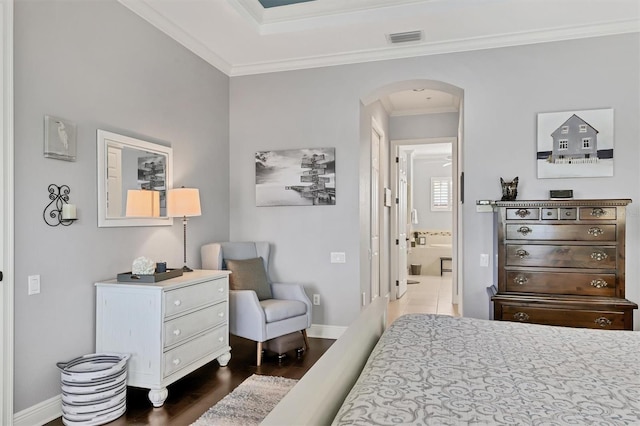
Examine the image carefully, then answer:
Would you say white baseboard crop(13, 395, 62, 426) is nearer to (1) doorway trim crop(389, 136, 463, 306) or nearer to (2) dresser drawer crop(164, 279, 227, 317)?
(2) dresser drawer crop(164, 279, 227, 317)

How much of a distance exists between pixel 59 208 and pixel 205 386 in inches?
63.4

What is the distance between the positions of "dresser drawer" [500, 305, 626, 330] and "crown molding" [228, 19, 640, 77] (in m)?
2.35

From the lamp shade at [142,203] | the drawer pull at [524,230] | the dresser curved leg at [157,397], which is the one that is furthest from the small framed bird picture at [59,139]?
the drawer pull at [524,230]

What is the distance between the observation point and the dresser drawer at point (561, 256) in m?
3.18

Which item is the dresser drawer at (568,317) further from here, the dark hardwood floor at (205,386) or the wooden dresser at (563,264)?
the dark hardwood floor at (205,386)

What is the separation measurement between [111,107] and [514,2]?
3.13 m

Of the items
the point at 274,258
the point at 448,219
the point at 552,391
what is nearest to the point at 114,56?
the point at 274,258

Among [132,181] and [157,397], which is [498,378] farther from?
[132,181]

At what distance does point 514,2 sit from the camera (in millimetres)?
3242

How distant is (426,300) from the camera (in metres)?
6.62

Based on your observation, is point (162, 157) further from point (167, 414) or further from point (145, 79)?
point (167, 414)

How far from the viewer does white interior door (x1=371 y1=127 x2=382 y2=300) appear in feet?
17.7
